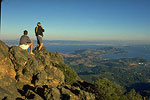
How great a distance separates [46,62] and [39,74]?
317 inches

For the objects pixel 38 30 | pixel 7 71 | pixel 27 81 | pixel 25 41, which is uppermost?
pixel 38 30

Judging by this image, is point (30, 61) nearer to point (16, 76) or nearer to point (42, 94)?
point (16, 76)

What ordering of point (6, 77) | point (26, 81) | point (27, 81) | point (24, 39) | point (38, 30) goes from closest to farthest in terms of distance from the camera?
point (6, 77) → point (26, 81) → point (27, 81) → point (24, 39) → point (38, 30)

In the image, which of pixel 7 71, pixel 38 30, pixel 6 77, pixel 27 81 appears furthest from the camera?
pixel 38 30

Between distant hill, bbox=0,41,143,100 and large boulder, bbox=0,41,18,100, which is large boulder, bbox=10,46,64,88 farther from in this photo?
large boulder, bbox=0,41,18,100

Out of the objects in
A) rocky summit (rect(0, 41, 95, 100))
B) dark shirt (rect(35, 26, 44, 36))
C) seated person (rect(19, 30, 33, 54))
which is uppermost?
dark shirt (rect(35, 26, 44, 36))

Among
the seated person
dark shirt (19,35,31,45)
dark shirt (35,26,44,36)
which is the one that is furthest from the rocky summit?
dark shirt (35,26,44,36)

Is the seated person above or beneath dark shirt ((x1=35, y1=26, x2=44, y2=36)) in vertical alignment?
beneath

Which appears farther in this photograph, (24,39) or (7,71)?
(24,39)

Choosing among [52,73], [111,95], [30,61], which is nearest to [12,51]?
[30,61]

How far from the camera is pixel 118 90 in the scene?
36.2 meters

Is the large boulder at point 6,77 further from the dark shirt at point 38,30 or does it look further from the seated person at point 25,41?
the dark shirt at point 38,30

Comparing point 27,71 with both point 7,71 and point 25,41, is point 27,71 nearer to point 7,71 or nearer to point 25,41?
point 7,71

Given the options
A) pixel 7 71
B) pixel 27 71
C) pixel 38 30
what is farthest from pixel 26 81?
pixel 38 30
